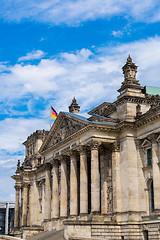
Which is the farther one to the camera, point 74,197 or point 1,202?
point 1,202

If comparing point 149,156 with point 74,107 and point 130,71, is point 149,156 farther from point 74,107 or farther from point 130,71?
point 74,107

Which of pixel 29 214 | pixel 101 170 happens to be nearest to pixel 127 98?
pixel 101 170

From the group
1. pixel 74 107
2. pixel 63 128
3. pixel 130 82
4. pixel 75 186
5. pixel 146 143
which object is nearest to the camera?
pixel 146 143

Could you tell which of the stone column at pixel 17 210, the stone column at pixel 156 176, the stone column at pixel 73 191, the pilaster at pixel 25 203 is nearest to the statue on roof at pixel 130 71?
the stone column at pixel 156 176

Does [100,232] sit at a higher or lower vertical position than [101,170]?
lower

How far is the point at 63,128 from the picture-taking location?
54.9 metres

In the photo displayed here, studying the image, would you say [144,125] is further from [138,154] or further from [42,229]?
[42,229]

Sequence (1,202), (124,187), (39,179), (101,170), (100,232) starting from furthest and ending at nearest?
1. (1,202)
2. (39,179)
3. (101,170)
4. (124,187)
5. (100,232)

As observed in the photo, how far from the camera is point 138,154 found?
4534cm

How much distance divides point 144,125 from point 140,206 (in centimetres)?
942


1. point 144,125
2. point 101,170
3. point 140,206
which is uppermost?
point 144,125

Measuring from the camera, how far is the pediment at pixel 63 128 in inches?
1946

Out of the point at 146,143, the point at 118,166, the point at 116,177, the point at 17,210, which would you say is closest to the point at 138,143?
the point at 146,143

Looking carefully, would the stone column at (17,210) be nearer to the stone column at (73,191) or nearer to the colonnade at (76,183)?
the colonnade at (76,183)
